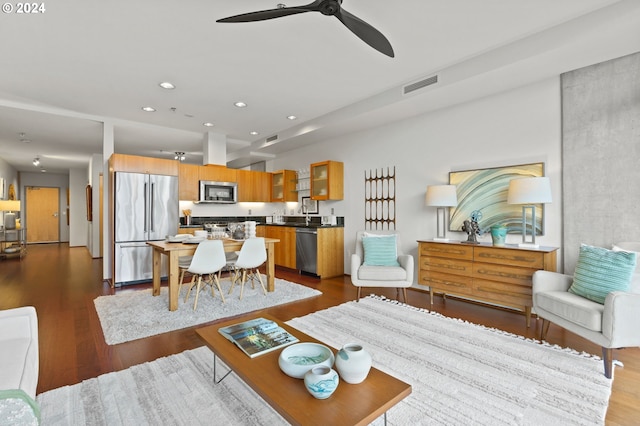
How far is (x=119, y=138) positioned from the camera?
20.4ft

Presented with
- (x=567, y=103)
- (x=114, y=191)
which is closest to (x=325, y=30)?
(x=567, y=103)

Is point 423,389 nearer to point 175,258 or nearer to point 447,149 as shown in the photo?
point 175,258

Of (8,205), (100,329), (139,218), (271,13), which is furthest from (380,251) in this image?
(8,205)

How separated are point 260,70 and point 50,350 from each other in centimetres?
330

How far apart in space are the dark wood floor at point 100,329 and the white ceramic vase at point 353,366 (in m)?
1.52

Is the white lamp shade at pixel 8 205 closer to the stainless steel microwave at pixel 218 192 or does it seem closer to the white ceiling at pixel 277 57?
the white ceiling at pixel 277 57

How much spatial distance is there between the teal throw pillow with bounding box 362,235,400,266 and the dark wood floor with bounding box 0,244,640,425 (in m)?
0.56

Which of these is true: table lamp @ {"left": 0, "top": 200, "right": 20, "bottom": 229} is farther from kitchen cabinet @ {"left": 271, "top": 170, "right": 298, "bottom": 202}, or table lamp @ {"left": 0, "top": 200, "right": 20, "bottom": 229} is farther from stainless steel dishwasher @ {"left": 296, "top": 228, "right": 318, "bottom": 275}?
stainless steel dishwasher @ {"left": 296, "top": 228, "right": 318, "bottom": 275}

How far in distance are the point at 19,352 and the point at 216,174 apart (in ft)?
15.8

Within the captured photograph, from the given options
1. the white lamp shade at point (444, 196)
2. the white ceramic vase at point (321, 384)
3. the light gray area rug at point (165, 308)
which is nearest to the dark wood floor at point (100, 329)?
the light gray area rug at point (165, 308)

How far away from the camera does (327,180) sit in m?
5.68

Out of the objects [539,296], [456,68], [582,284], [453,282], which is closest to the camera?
[582,284]

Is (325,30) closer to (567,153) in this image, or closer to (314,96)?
(314,96)

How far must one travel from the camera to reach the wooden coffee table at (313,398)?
121 cm
